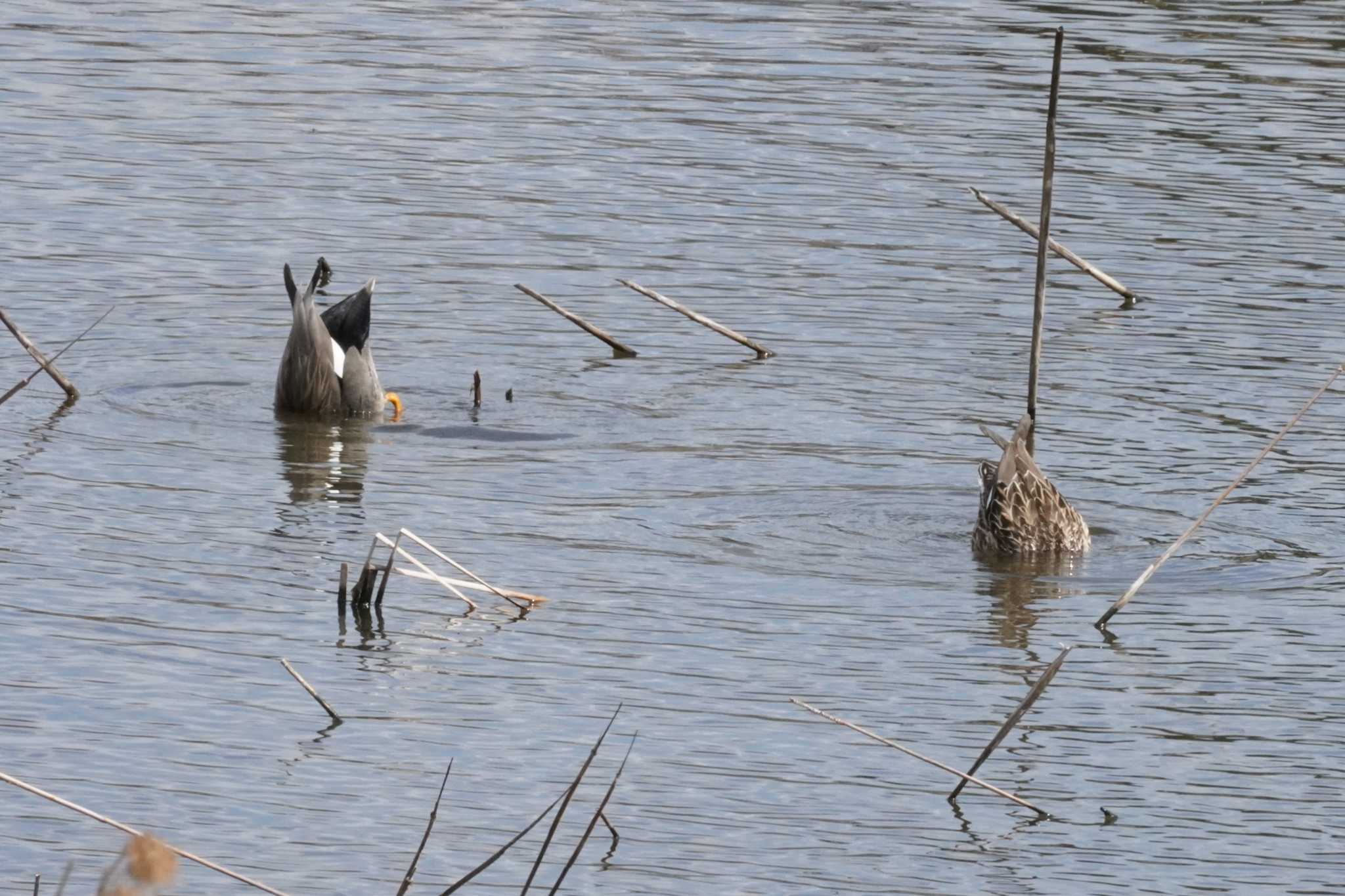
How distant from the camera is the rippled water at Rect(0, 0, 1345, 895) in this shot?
8.28 meters

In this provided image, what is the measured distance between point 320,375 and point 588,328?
1.87 m

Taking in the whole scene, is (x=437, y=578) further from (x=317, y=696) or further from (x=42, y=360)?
(x=42, y=360)

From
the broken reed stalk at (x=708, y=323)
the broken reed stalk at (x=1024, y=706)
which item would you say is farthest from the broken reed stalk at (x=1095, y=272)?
the broken reed stalk at (x=1024, y=706)

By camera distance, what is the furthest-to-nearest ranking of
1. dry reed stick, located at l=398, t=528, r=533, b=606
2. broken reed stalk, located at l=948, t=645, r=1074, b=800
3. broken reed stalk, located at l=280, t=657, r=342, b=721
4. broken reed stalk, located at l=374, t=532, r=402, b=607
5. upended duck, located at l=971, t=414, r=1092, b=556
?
upended duck, located at l=971, t=414, r=1092, b=556 < broken reed stalk, located at l=374, t=532, r=402, b=607 < dry reed stick, located at l=398, t=528, r=533, b=606 < broken reed stalk, located at l=280, t=657, r=342, b=721 < broken reed stalk, located at l=948, t=645, r=1074, b=800

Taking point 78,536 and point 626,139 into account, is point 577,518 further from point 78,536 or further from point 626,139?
point 626,139

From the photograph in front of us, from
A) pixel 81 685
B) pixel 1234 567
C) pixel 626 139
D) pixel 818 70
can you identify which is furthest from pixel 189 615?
pixel 818 70

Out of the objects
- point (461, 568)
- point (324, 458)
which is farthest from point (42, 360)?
point (461, 568)

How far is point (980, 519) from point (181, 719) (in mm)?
4417

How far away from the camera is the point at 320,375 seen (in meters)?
14.5

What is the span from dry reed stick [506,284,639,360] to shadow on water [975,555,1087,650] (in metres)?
4.27

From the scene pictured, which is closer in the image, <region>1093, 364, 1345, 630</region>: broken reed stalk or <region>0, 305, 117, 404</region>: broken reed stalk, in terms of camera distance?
<region>0, 305, 117, 404</region>: broken reed stalk

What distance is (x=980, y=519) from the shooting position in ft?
39.2

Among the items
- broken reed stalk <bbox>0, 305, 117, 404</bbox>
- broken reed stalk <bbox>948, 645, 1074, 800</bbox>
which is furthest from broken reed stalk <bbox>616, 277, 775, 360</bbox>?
broken reed stalk <bbox>948, 645, 1074, 800</bbox>

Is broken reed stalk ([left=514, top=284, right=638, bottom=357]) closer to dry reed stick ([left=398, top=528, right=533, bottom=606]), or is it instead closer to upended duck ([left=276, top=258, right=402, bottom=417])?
upended duck ([left=276, top=258, right=402, bottom=417])
